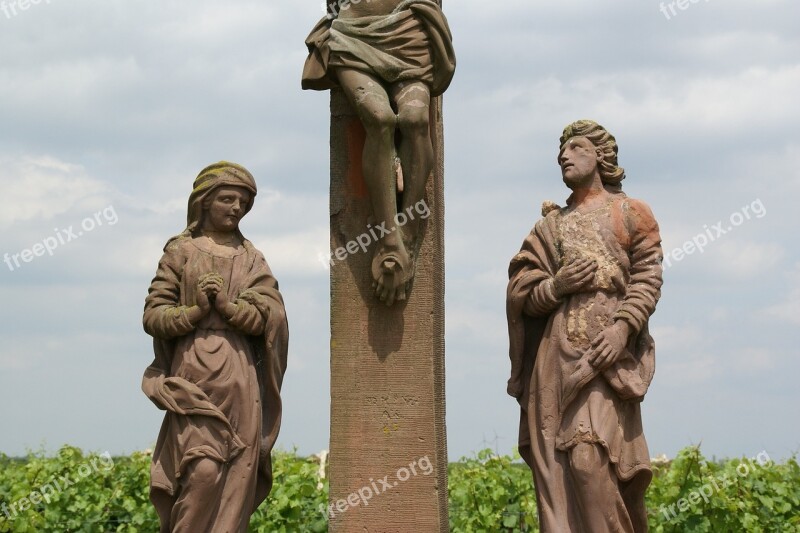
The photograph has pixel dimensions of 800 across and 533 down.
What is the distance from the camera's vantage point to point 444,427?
8.93 meters

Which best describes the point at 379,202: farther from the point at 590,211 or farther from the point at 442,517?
the point at 442,517

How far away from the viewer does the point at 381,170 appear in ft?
28.6

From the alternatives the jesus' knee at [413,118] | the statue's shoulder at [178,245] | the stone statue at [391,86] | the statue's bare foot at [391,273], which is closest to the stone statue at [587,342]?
the statue's bare foot at [391,273]

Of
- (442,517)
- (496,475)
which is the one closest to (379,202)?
(442,517)

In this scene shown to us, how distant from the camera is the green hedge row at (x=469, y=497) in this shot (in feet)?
38.8

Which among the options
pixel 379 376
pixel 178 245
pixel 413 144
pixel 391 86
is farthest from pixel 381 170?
pixel 178 245

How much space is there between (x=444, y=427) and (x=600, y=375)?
42.3 inches

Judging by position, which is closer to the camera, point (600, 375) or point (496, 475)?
point (600, 375)

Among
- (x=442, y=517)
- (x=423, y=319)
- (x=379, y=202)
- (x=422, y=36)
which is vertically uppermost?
(x=422, y=36)

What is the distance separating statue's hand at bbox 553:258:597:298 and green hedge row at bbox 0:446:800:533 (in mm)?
3735

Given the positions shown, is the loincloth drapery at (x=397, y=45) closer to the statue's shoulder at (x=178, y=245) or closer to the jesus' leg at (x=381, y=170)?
the jesus' leg at (x=381, y=170)

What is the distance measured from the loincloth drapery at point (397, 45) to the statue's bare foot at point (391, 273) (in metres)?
1.09

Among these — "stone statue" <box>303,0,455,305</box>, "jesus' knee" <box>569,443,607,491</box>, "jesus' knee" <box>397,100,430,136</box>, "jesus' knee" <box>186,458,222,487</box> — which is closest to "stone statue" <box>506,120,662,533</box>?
"jesus' knee" <box>569,443,607,491</box>

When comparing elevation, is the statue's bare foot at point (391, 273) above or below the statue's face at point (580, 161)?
below
